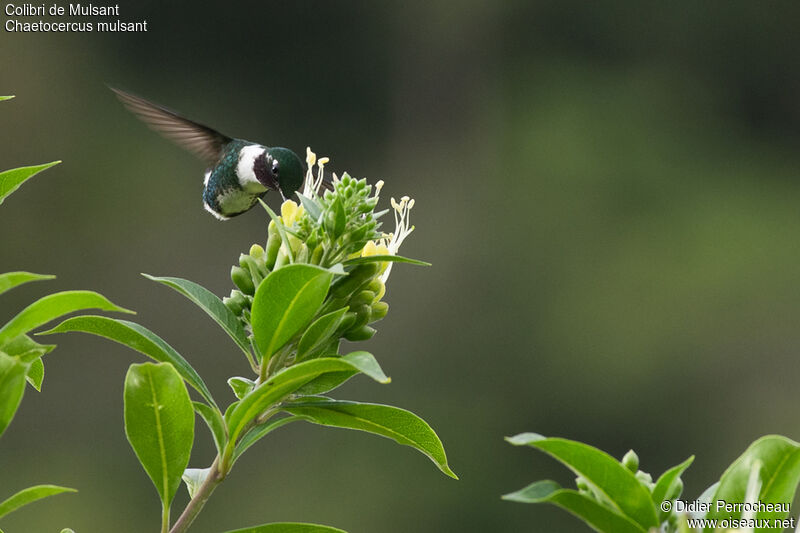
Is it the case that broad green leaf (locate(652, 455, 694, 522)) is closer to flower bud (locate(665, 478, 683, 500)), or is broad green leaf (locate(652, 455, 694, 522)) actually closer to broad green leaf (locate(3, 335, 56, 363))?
flower bud (locate(665, 478, 683, 500))

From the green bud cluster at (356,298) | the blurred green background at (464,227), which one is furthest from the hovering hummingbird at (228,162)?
the blurred green background at (464,227)

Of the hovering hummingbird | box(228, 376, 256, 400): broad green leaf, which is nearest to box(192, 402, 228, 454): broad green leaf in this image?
box(228, 376, 256, 400): broad green leaf

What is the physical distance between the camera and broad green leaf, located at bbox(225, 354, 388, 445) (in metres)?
0.71

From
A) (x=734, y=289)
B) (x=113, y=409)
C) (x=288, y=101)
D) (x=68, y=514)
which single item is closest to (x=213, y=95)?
(x=288, y=101)

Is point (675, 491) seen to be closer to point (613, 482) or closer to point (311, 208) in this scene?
point (613, 482)

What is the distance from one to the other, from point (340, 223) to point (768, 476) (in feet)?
1.20

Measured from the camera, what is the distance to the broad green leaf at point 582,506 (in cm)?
58

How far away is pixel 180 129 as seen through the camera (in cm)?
222

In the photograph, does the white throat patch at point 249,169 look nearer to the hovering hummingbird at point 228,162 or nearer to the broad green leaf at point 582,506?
the hovering hummingbird at point 228,162

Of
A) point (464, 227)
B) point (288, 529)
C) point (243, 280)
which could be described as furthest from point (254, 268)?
point (464, 227)

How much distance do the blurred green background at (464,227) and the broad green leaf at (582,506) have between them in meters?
6.84

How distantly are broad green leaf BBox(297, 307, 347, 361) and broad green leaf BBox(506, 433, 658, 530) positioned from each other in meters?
0.23

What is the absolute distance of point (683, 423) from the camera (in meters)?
9.13

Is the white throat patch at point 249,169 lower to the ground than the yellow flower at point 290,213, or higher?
higher
